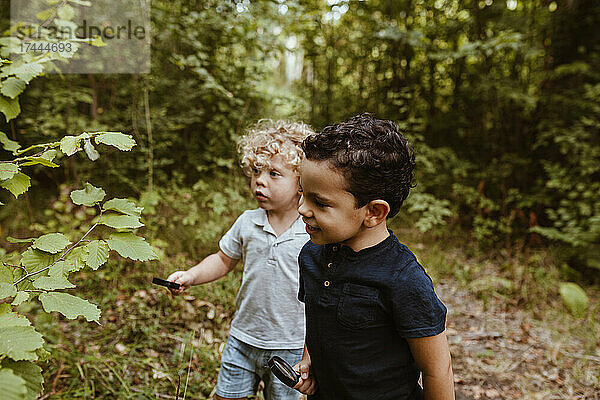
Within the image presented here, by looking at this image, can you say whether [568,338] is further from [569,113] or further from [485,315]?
[569,113]

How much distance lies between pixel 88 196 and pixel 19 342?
0.63 meters

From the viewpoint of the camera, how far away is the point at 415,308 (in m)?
1.18

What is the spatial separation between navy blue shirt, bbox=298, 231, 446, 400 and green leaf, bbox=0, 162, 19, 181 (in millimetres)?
1002

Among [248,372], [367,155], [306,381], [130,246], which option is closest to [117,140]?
[130,246]

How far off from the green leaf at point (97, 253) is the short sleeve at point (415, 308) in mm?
912

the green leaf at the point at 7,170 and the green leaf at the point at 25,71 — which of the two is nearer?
the green leaf at the point at 7,170

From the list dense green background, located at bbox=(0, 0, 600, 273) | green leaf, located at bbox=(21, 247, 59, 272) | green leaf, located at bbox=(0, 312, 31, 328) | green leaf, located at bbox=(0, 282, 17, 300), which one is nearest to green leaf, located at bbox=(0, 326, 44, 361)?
green leaf, located at bbox=(0, 312, 31, 328)

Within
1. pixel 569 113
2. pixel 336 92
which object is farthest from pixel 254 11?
pixel 569 113

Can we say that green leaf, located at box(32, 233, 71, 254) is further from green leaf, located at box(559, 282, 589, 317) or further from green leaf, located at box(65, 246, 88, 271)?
green leaf, located at box(559, 282, 589, 317)

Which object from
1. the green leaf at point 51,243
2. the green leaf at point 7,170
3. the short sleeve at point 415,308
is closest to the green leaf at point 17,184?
the green leaf at point 7,170

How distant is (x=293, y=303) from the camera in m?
1.91

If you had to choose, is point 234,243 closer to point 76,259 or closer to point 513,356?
point 76,259

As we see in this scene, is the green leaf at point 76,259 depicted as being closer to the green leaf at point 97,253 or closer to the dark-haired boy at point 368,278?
the green leaf at point 97,253

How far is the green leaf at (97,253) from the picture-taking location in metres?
1.30
